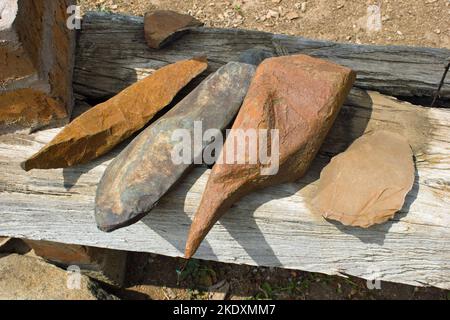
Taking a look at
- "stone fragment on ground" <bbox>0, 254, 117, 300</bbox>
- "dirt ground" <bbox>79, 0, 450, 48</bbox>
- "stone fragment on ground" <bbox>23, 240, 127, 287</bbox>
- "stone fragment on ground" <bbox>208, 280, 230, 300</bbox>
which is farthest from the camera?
"dirt ground" <bbox>79, 0, 450, 48</bbox>

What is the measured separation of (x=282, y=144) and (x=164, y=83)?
579 millimetres

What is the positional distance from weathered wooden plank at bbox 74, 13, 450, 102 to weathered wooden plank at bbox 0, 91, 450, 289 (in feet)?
0.70

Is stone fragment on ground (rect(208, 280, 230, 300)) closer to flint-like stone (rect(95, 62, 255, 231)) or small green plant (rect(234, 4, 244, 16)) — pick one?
flint-like stone (rect(95, 62, 255, 231))

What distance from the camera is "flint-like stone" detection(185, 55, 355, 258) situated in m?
1.65

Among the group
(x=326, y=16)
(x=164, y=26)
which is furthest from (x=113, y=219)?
(x=326, y=16)

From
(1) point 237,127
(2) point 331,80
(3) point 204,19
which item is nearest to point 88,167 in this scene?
(1) point 237,127

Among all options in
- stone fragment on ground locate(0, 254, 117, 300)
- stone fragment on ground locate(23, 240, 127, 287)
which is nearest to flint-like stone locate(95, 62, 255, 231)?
stone fragment on ground locate(23, 240, 127, 287)

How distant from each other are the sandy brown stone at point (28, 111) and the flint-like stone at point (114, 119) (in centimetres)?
18

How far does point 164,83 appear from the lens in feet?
6.38

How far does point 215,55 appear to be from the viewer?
2244 millimetres

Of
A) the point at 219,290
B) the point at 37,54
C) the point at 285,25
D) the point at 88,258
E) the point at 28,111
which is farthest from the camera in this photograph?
the point at 285,25

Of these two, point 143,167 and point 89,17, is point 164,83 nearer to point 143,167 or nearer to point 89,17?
point 143,167

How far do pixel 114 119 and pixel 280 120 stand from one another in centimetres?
66

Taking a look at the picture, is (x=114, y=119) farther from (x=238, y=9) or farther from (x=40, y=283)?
(x=238, y=9)
